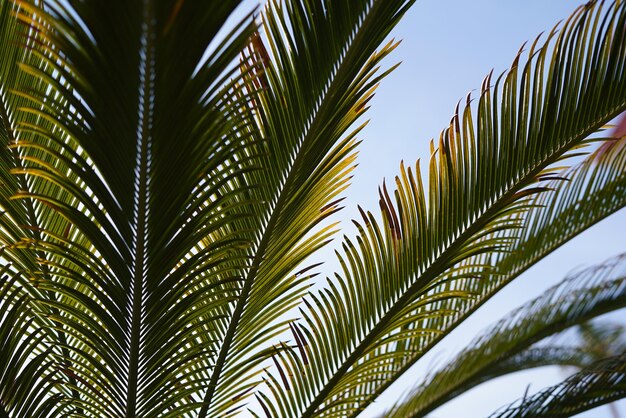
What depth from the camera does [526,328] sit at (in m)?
3.97

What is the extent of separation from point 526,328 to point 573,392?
102cm

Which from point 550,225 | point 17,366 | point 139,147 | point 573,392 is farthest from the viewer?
point 550,225

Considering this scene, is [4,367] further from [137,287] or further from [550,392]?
[550,392]

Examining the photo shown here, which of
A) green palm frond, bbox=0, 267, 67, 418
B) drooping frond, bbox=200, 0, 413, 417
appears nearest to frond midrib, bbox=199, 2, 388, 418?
drooping frond, bbox=200, 0, 413, 417

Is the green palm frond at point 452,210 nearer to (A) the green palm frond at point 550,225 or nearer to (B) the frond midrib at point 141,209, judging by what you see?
(A) the green palm frond at point 550,225

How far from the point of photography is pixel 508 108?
2.88 m

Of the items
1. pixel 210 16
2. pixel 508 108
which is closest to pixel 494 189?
pixel 508 108

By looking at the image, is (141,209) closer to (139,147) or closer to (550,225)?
(139,147)

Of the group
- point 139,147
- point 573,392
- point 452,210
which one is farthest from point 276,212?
point 573,392

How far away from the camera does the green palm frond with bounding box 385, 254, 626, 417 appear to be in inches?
148

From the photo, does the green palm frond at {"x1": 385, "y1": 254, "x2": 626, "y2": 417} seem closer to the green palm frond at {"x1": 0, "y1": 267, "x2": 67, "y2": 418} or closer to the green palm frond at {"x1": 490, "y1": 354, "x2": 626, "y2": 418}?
the green palm frond at {"x1": 490, "y1": 354, "x2": 626, "y2": 418}

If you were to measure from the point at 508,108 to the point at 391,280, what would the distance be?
93cm

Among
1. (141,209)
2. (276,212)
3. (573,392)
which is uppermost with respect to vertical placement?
(276,212)

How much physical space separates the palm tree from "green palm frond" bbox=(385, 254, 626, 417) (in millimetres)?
64
